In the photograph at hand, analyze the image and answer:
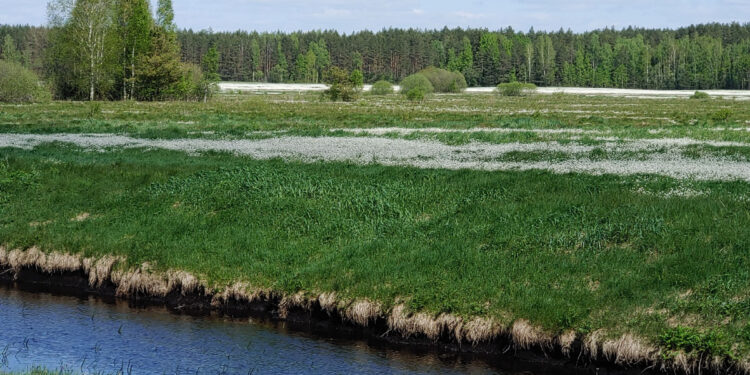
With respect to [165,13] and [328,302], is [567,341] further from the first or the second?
[165,13]

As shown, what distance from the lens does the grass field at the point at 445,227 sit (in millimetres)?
15727

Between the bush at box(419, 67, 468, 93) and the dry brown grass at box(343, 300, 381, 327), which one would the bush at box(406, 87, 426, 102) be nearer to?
the bush at box(419, 67, 468, 93)

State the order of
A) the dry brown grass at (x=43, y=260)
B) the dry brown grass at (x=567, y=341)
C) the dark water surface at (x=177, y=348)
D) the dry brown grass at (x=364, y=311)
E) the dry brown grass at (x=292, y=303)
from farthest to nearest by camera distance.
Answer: the dry brown grass at (x=43, y=260) → the dry brown grass at (x=292, y=303) → the dry brown grass at (x=364, y=311) → the dry brown grass at (x=567, y=341) → the dark water surface at (x=177, y=348)

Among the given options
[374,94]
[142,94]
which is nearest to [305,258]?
[142,94]

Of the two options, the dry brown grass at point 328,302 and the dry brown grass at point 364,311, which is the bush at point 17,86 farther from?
the dry brown grass at point 364,311

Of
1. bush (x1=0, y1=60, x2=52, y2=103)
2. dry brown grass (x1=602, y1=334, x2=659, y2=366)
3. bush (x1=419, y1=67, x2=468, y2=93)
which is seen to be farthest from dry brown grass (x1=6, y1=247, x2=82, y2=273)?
bush (x1=419, y1=67, x2=468, y2=93)

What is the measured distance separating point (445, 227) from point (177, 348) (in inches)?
297

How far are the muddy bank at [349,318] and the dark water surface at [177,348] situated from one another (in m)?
0.43

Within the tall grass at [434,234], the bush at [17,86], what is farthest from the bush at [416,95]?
the tall grass at [434,234]

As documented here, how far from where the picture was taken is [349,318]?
57.0 ft

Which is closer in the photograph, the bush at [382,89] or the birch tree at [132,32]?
the birch tree at [132,32]

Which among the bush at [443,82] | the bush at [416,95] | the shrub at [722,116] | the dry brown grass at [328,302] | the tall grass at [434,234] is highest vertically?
the bush at [443,82]

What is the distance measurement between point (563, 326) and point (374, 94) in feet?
401

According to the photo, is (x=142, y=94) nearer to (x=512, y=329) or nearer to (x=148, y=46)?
(x=148, y=46)
